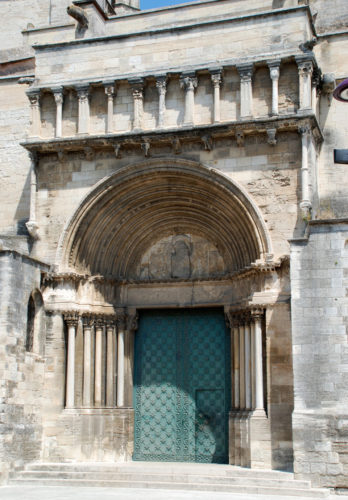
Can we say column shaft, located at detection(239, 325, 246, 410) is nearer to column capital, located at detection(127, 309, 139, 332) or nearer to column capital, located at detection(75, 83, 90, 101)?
column capital, located at detection(127, 309, 139, 332)

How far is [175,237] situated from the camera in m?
16.2

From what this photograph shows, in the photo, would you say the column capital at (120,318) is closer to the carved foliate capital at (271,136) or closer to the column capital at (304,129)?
the carved foliate capital at (271,136)

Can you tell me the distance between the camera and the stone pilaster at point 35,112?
15.6 m

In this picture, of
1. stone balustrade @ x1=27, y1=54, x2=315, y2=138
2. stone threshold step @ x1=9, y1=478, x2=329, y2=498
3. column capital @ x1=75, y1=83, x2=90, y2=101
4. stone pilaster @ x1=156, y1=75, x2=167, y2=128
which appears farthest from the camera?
column capital @ x1=75, y1=83, x2=90, y2=101

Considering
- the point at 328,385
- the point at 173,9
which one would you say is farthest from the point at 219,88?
the point at 328,385

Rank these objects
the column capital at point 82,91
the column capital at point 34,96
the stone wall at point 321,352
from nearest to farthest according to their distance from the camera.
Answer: the stone wall at point 321,352
the column capital at point 82,91
the column capital at point 34,96

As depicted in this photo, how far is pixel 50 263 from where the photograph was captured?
15.1 m

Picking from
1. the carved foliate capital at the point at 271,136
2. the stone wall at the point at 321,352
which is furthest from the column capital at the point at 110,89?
Answer: the stone wall at the point at 321,352

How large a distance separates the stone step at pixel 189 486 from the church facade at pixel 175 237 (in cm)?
70

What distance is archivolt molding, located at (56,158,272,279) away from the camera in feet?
47.5

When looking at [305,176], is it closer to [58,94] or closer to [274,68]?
[274,68]

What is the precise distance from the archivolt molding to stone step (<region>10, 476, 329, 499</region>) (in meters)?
3.80

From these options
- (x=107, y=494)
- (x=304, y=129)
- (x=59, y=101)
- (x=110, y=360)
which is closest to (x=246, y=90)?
(x=304, y=129)

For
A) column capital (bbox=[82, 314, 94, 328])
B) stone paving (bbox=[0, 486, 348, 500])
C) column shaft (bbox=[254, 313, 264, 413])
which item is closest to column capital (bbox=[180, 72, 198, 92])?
column shaft (bbox=[254, 313, 264, 413])
